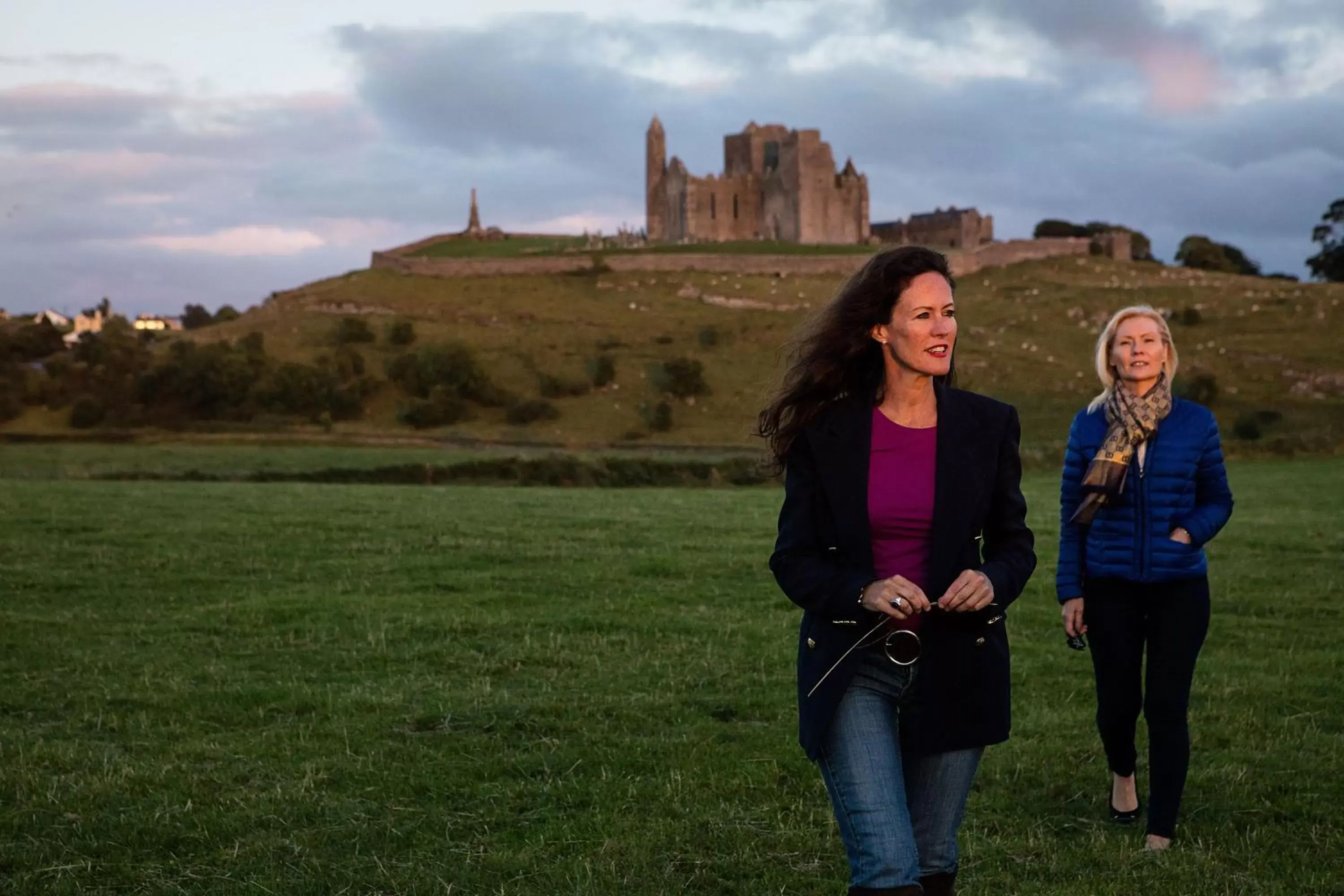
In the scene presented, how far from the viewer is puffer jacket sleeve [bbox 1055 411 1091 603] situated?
24.6 feet

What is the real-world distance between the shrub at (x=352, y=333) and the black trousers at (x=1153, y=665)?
3296 inches

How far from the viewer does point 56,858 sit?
6.82 m

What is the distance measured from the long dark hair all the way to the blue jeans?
35.9 inches

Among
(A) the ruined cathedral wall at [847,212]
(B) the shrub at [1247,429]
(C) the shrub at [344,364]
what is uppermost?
(A) the ruined cathedral wall at [847,212]

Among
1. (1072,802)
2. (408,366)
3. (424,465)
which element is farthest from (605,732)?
(408,366)

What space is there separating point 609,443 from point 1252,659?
51897 mm

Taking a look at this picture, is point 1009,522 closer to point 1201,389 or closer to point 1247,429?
point 1247,429

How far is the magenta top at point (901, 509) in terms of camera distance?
476cm

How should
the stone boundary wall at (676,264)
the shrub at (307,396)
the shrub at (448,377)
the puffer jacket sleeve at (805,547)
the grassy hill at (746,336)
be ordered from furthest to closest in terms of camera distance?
the stone boundary wall at (676,264) → the shrub at (448,377) → the shrub at (307,396) → the grassy hill at (746,336) → the puffer jacket sleeve at (805,547)

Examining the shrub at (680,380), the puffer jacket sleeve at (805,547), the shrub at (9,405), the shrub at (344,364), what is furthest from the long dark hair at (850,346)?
the shrub at (344,364)

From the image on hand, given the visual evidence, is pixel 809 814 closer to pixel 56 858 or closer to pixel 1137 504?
pixel 1137 504

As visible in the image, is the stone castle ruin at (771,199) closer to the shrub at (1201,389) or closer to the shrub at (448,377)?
the shrub at (448,377)

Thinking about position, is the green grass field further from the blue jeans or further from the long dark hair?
the long dark hair

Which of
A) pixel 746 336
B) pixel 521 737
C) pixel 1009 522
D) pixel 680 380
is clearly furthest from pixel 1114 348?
pixel 746 336
